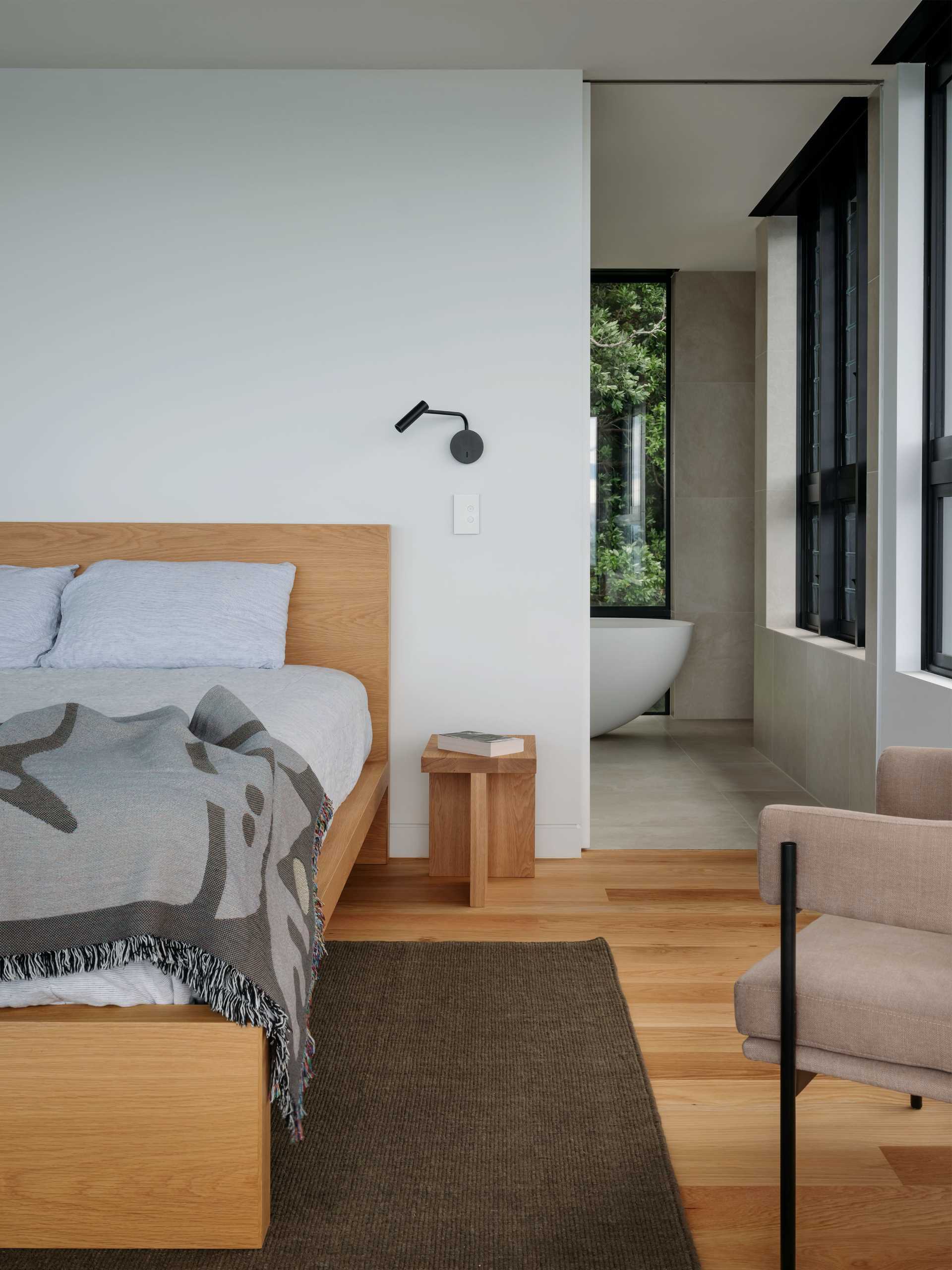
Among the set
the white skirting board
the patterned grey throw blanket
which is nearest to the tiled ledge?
the white skirting board

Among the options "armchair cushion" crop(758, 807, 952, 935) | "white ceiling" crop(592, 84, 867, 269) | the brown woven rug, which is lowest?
the brown woven rug

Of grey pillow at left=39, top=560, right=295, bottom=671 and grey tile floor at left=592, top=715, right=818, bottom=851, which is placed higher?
grey pillow at left=39, top=560, right=295, bottom=671

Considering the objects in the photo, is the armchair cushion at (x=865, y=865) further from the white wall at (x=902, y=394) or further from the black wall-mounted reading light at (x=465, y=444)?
the black wall-mounted reading light at (x=465, y=444)

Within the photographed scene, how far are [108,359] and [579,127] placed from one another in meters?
1.71

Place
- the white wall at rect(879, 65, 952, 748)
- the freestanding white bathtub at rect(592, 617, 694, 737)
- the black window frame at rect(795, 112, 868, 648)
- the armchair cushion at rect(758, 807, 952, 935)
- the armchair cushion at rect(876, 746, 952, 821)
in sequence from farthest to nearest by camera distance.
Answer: the freestanding white bathtub at rect(592, 617, 694, 737), the black window frame at rect(795, 112, 868, 648), the white wall at rect(879, 65, 952, 748), the armchair cushion at rect(876, 746, 952, 821), the armchair cushion at rect(758, 807, 952, 935)

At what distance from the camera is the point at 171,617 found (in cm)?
298

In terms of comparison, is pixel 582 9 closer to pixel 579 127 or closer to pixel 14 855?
pixel 579 127

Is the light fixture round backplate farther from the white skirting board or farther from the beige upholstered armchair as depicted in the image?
the beige upholstered armchair

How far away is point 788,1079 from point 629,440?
200 inches

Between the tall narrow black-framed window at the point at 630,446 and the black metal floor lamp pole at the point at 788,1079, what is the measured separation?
477 centimetres

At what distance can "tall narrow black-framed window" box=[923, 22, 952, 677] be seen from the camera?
307 centimetres

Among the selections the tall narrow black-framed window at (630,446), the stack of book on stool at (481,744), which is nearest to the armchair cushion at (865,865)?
the stack of book on stool at (481,744)

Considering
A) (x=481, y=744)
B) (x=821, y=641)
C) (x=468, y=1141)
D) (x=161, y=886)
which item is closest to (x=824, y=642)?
(x=821, y=641)

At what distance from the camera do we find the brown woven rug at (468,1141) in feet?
4.67
